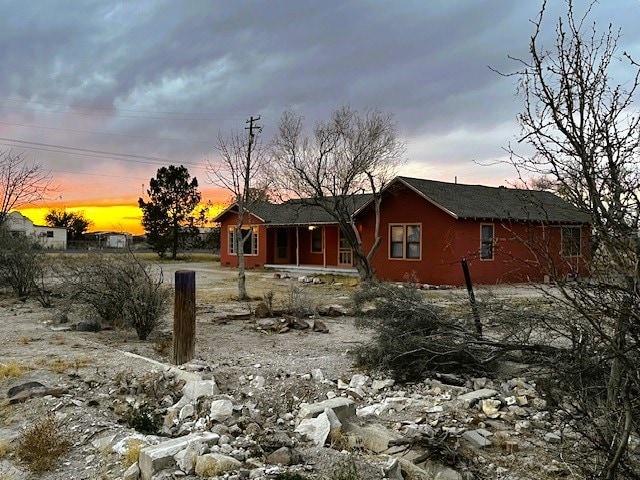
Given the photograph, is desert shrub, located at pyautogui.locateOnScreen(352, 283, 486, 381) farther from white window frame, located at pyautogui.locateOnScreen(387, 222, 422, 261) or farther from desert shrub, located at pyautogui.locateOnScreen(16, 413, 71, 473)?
white window frame, located at pyautogui.locateOnScreen(387, 222, 422, 261)

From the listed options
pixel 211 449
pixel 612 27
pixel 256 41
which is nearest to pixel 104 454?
pixel 211 449

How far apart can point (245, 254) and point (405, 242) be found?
476 inches

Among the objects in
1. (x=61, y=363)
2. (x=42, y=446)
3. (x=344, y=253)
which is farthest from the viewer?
(x=344, y=253)

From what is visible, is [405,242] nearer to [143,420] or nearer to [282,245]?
[282,245]

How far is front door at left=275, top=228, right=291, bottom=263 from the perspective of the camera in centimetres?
2945

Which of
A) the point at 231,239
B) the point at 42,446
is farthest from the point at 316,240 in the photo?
the point at 42,446

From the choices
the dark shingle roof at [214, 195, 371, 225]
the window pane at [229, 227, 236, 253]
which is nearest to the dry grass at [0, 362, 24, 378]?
the dark shingle roof at [214, 195, 371, 225]

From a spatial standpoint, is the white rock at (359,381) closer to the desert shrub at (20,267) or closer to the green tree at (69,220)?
the desert shrub at (20,267)

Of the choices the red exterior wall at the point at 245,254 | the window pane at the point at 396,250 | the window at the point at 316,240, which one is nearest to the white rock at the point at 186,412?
the window pane at the point at 396,250

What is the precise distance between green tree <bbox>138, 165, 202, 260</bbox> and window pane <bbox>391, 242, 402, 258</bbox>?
22711 mm

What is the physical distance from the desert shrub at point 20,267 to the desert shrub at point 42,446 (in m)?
10.8

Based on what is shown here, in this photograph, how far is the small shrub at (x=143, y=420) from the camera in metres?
5.14

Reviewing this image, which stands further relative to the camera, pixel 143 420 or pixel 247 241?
pixel 247 241

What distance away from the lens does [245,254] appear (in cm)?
2962
